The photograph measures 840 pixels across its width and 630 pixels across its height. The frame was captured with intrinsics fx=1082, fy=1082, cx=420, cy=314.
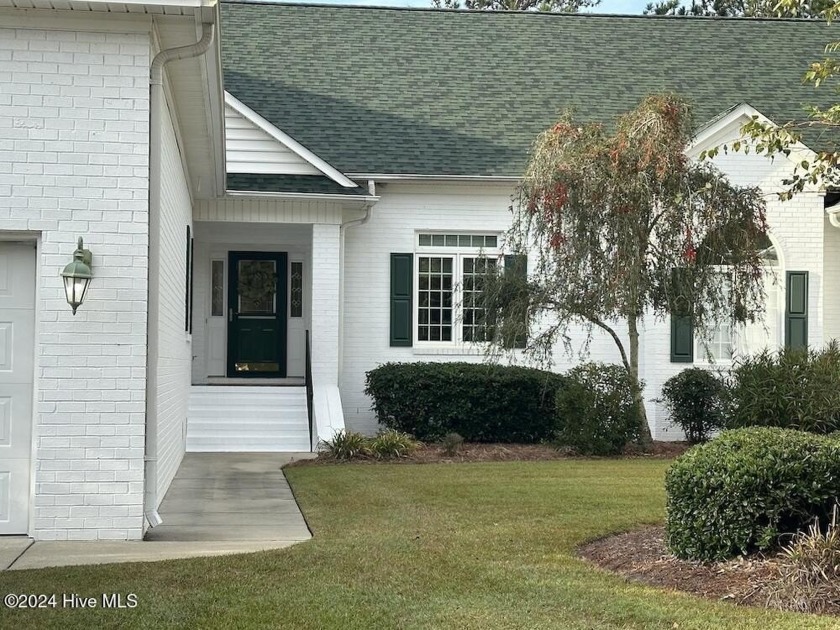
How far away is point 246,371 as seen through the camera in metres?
17.6

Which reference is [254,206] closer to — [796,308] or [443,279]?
[443,279]

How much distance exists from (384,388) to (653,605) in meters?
10.3

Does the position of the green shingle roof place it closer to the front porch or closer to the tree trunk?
the front porch

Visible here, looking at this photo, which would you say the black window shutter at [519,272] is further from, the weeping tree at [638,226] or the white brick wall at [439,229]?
the white brick wall at [439,229]

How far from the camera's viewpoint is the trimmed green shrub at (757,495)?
21.3 ft

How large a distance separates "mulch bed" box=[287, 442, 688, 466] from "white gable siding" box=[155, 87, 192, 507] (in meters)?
1.88

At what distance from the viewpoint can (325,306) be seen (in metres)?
16.0

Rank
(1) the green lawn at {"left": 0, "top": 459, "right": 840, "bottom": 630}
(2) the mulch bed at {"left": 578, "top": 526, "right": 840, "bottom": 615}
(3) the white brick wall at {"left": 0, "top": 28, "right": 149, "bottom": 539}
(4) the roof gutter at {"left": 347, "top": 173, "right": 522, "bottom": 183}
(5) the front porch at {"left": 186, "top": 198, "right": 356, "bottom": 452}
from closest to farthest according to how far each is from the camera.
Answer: (1) the green lawn at {"left": 0, "top": 459, "right": 840, "bottom": 630}
(2) the mulch bed at {"left": 578, "top": 526, "right": 840, "bottom": 615}
(3) the white brick wall at {"left": 0, "top": 28, "right": 149, "bottom": 539}
(5) the front porch at {"left": 186, "top": 198, "right": 356, "bottom": 452}
(4) the roof gutter at {"left": 347, "top": 173, "right": 522, "bottom": 183}

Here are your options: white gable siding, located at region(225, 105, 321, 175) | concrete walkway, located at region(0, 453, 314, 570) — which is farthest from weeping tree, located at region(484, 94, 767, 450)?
concrete walkway, located at region(0, 453, 314, 570)

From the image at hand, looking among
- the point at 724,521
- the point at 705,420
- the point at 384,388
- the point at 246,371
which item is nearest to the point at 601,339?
the point at 705,420

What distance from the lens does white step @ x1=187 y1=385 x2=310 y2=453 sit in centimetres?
1484

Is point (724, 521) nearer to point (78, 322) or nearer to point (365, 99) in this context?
point (78, 322)

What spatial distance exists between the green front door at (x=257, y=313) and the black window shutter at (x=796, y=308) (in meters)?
8.09

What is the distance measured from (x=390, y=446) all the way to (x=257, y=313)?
466cm
